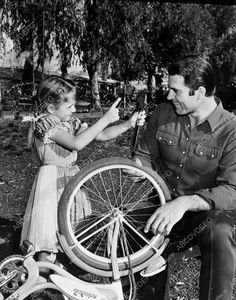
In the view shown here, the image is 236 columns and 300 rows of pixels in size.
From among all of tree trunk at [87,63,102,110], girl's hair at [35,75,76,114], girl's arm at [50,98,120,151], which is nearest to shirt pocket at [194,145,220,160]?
girl's arm at [50,98,120,151]

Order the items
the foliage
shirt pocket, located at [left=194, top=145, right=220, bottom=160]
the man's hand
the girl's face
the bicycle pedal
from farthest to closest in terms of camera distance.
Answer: the foliage → the girl's face → shirt pocket, located at [left=194, top=145, right=220, bottom=160] → the bicycle pedal → the man's hand

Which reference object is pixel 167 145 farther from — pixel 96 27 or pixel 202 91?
pixel 96 27

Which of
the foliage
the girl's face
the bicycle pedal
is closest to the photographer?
the bicycle pedal

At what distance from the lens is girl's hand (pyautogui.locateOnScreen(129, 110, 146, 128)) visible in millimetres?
2896

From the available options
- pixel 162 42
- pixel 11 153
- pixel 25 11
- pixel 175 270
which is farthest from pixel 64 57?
pixel 175 270

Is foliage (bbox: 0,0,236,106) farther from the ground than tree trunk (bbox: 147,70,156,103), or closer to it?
farther from the ground

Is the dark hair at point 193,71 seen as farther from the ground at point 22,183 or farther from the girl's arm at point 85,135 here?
the ground at point 22,183

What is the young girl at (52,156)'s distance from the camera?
3033mm

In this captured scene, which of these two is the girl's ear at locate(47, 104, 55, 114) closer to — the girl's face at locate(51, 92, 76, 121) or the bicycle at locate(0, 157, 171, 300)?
the girl's face at locate(51, 92, 76, 121)

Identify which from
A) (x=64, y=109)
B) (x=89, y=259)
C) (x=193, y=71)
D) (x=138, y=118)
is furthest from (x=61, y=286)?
(x=193, y=71)

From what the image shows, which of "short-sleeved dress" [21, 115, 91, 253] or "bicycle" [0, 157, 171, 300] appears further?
"short-sleeved dress" [21, 115, 91, 253]

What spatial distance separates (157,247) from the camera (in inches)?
105

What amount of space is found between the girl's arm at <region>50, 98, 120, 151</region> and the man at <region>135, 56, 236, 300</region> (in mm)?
315

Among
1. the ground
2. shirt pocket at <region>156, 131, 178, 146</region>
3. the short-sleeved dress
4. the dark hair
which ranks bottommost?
the ground
